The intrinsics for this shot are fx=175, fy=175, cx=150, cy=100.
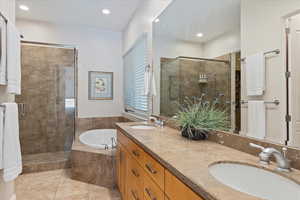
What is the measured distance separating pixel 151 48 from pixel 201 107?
4.66 feet

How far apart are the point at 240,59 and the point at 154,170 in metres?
0.95

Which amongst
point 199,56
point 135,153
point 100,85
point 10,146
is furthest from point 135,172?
point 100,85

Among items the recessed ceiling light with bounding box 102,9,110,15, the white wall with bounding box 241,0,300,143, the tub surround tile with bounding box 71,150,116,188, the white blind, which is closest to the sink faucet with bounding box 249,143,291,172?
the white wall with bounding box 241,0,300,143

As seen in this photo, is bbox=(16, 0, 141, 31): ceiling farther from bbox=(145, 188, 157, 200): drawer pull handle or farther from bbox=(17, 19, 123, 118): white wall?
bbox=(145, 188, 157, 200): drawer pull handle

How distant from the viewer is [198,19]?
1758 mm

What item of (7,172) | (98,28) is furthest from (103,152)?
(98,28)

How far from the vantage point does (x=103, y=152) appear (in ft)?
8.02

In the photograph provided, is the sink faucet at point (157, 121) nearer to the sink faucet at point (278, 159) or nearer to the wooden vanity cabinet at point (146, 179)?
the wooden vanity cabinet at point (146, 179)

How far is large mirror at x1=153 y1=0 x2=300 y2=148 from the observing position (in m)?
0.92

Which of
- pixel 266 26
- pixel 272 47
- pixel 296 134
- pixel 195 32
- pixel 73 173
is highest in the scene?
pixel 195 32

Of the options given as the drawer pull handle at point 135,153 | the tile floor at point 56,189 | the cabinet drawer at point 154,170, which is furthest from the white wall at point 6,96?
the cabinet drawer at point 154,170

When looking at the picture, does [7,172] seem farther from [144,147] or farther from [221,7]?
[221,7]

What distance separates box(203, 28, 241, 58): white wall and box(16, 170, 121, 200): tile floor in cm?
194

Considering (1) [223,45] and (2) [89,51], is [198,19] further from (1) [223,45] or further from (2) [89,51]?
(2) [89,51]
